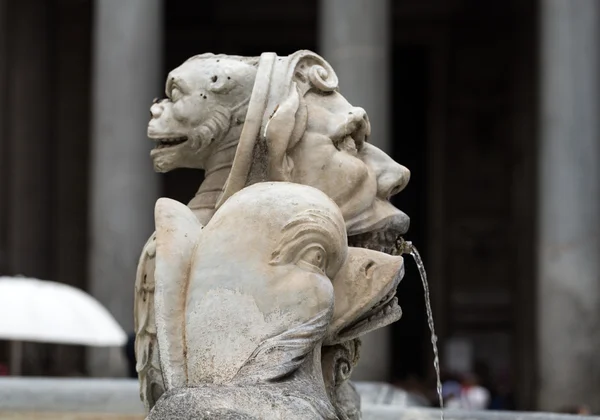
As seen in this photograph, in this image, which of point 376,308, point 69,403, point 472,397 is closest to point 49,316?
point 69,403

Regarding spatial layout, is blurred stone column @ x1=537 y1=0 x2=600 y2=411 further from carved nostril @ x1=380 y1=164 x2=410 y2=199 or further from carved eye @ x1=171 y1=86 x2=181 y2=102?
carved eye @ x1=171 y1=86 x2=181 y2=102

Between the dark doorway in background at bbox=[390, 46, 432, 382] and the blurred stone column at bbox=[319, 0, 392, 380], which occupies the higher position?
the blurred stone column at bbox=[319, 0, 392, 380]

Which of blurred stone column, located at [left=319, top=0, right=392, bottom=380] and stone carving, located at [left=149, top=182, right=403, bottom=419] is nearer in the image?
stone carving, located at [left=149, top=182, right=403, bottom=419]

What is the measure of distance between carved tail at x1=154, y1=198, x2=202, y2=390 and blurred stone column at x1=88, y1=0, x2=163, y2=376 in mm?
16872

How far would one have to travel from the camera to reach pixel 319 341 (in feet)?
13.6

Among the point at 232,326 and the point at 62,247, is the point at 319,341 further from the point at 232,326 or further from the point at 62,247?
the point at 62,247

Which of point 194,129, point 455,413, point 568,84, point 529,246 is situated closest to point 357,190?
point 194,129

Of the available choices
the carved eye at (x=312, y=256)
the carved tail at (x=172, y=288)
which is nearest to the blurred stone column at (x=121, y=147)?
the carved tail at (x=172, y=288)

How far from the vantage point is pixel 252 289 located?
410cm

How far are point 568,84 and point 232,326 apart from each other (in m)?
17.9

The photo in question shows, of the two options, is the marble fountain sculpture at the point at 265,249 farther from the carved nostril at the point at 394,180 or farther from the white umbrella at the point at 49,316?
the white umbrella at the point at 49,316

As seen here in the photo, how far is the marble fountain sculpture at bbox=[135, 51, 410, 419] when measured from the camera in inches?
158

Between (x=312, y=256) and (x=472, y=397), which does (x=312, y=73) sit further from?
(x=472, y=397)

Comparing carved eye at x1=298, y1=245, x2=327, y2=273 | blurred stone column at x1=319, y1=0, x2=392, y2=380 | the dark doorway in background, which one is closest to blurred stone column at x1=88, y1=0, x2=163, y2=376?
blurred stone column at x1=319, y1=0, x2=392, y2=380
